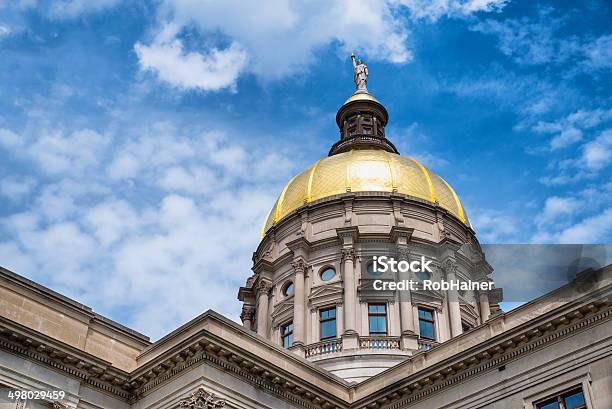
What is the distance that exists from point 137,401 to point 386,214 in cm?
2361

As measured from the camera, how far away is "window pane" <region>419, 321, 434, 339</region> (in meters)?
44.3

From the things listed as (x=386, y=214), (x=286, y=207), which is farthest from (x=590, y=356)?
(x=286, y=207)

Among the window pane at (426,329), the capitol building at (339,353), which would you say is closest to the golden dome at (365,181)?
the capitol building at (339,353)

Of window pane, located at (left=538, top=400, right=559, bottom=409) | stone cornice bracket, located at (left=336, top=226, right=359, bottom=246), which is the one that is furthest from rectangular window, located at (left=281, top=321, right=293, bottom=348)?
window pane, located at (left=538, top=400, right=559, bottom=409)

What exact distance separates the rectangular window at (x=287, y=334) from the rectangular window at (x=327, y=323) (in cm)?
201

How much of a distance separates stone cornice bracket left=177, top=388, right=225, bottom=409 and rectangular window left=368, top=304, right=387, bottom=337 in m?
18.4

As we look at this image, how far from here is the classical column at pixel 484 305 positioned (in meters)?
48.3

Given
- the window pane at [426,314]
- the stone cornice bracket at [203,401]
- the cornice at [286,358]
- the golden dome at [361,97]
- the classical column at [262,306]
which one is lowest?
the stone cornice bracket at [203,401]

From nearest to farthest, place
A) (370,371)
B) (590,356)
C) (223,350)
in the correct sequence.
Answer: (590,356) < (223,350) < (370,371)

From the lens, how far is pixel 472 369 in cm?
2755

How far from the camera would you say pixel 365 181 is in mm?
50438

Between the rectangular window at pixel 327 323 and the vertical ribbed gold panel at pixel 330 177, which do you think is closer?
the rectangular window at pixel 327 323

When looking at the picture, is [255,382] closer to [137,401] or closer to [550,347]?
[137,401]

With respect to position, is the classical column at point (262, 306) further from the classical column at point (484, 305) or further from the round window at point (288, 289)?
the classical column at point (484, 305)
